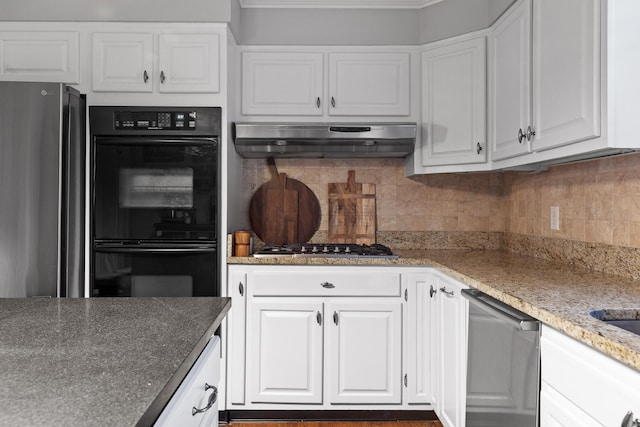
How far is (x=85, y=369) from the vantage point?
742 millimetres

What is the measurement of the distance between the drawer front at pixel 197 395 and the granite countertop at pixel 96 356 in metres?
0.05

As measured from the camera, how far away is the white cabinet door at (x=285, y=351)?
2.45 meters

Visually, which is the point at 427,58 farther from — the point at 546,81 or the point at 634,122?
the point at 634,122

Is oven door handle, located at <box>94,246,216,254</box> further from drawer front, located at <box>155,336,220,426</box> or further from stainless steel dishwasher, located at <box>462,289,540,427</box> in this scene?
stainless steel dishwasher, located at <box>462,289,540,427</box>

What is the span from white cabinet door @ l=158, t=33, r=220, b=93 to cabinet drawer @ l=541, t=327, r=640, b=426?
2042 millimetres

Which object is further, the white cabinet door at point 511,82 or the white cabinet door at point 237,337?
the white cabinet door at point 237,337

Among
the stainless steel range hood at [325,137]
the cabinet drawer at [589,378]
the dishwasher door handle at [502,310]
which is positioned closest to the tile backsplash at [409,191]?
the stainless steel range hood at [325,137]

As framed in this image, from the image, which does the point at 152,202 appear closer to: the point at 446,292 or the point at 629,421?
the point at 446,292

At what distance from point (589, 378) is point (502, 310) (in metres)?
0.44

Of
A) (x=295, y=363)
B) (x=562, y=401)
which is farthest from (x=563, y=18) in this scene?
Answer: (x=295, y=363)

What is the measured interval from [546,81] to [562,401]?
1.25 m

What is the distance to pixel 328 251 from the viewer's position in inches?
104

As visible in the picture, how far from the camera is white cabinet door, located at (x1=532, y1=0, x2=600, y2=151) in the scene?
148cm

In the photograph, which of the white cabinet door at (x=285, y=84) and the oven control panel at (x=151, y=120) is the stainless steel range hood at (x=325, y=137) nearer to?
the white cabinet door at (x=285, y=84)
